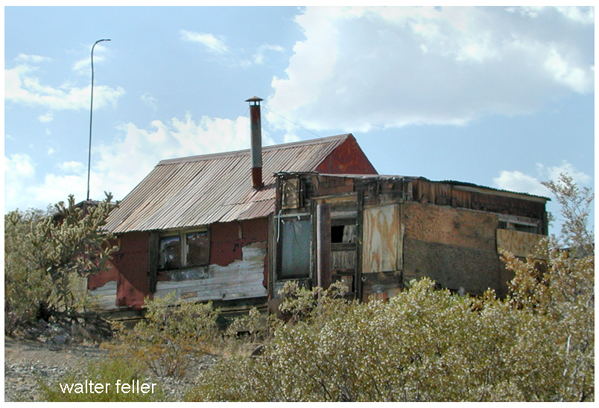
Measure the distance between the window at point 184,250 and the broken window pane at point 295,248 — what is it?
2.61 m

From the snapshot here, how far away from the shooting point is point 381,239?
52.6 feet

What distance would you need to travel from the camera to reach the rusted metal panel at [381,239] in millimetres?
15812

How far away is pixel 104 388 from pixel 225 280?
357 inches

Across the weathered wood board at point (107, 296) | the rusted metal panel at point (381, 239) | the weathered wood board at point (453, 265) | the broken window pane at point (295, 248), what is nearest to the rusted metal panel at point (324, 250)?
the rusted metal panel at point (381, 239)

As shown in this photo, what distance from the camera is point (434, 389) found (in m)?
8.32

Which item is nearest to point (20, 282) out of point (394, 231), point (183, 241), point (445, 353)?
point (183, 241)

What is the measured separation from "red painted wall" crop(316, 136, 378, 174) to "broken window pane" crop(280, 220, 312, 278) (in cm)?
250

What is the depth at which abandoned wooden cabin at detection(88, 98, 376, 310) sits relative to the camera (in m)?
18.4

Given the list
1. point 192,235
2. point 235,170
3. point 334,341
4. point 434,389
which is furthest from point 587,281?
point 235,170

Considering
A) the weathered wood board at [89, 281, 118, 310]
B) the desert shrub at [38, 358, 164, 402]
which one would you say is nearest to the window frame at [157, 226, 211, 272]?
the weathered wood board at [89, 281, 118, 310]

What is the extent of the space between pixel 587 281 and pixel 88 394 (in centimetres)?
655

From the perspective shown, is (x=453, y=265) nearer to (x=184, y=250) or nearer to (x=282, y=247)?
(x=282, y=247)

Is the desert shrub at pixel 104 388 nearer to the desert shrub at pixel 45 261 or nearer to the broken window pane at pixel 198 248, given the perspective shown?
the desert shrub at pixel 45 261

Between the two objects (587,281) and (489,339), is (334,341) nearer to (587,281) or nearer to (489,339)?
(489,339)
